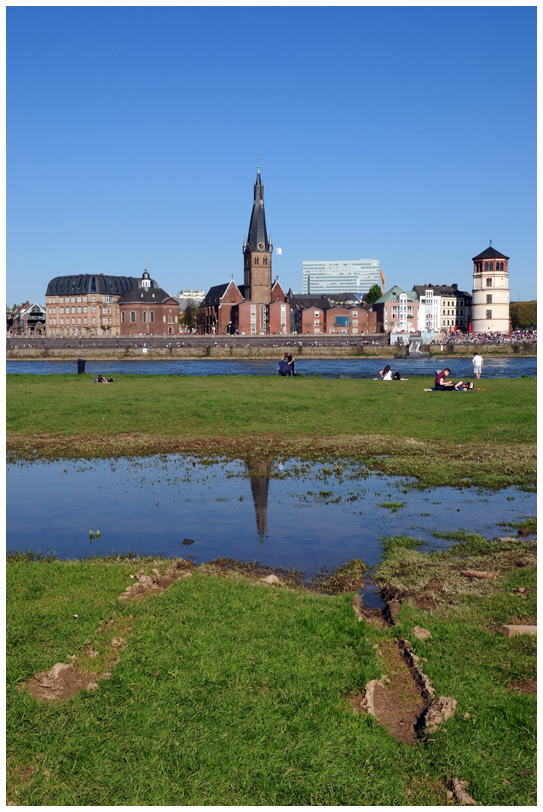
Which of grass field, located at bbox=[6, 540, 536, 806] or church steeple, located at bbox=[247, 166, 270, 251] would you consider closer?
grass field, located at bbox=[6, 540, 536, 806]

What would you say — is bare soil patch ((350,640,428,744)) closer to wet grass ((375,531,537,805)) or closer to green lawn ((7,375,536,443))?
wet grass ((375,531,537,805))

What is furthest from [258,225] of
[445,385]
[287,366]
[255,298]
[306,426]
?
[306,426]

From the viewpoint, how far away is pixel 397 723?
5836 millimetres

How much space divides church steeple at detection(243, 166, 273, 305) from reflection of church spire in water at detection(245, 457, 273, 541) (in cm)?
15888

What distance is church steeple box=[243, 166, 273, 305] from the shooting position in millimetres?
169500

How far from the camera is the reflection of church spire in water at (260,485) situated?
1265 cm

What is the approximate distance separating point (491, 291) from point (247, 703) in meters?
170

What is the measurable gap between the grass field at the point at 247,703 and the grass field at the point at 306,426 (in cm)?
878

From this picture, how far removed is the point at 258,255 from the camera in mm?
173875

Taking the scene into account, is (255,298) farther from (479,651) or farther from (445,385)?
(479,651)

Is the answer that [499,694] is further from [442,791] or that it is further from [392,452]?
[392,452]

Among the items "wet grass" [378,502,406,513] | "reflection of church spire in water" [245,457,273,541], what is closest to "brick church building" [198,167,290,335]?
"reflection of church spire in water" [245,457,273,541]

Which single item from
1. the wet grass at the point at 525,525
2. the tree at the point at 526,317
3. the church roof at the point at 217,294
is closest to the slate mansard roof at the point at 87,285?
the church roof at the point at 217,294

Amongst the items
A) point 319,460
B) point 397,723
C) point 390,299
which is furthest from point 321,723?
point 390,299
